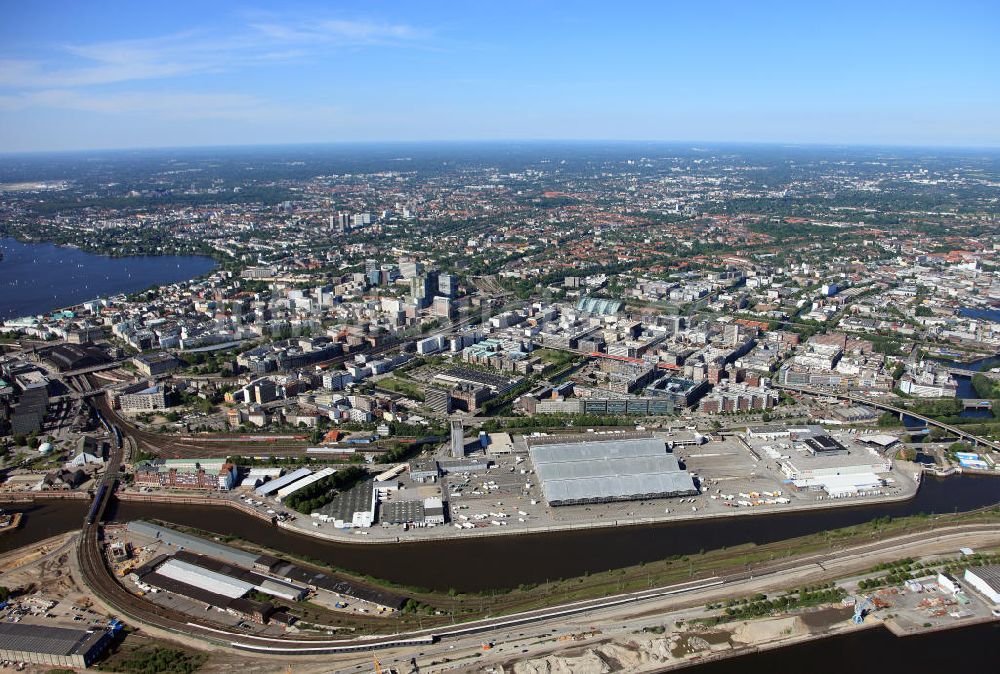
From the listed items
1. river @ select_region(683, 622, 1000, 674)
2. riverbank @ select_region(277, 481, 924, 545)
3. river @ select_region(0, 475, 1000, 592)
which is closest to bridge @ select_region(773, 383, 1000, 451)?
river @ select_region(0, 475, 1000, 592)

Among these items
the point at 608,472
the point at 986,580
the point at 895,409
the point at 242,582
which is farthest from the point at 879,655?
the point at 895,409

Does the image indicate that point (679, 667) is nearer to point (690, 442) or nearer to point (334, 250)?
point (690, 442)

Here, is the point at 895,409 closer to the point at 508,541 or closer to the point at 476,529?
the point at 508,541

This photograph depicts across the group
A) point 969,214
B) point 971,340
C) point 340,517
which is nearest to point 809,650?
point 340,517

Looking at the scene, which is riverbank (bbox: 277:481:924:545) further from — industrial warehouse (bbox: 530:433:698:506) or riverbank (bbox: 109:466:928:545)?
industrial warehouse (bbox: 530:433:698:506)

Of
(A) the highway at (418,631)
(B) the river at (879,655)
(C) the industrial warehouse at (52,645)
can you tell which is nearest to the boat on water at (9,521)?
(A) the highway at (418,631)

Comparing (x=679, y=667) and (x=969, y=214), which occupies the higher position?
(x=969, y=214)
